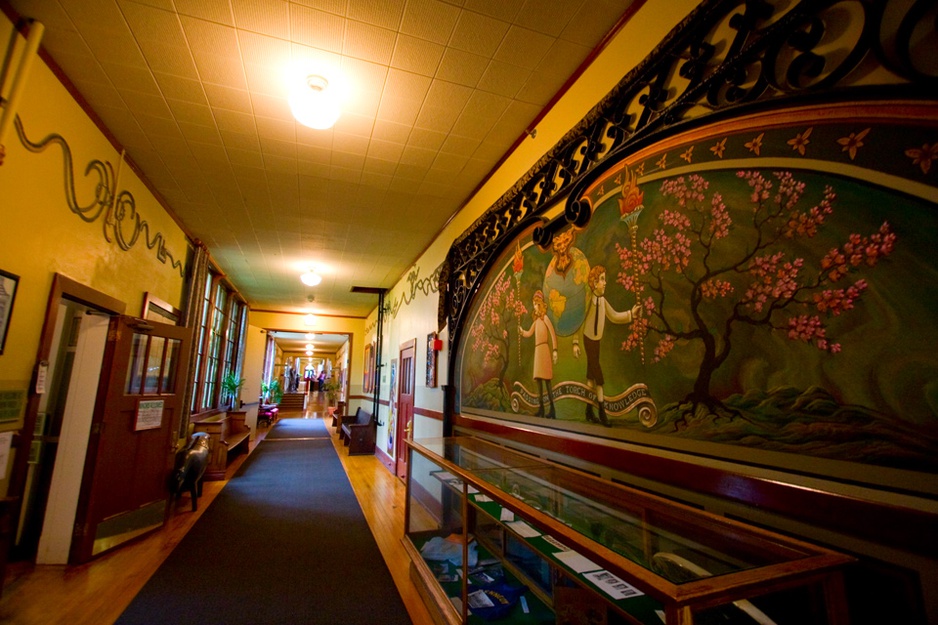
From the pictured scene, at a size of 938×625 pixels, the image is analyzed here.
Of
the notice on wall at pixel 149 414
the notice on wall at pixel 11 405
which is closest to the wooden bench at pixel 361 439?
the notice on wall at pixel 149 414

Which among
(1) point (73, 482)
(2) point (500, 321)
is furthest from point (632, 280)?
(1) point (73, 482)

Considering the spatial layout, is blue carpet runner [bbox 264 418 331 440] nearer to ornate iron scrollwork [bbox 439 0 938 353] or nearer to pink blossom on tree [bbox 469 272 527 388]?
pink blossom on tree [bbox 469 272 527 388]

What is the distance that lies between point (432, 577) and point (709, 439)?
195 cm

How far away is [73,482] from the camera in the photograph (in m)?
3.24

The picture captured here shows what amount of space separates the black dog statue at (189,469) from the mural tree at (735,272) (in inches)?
181

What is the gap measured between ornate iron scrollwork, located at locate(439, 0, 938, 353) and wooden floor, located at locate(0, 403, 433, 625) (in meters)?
2.83

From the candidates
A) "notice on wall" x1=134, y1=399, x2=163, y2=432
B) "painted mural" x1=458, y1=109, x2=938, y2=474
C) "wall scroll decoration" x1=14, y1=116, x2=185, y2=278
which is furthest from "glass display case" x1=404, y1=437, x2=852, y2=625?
"wall scroll decoration" x1=14, y1=116, x2=185, y2=278

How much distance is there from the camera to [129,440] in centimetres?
358

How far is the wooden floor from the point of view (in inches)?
95.9

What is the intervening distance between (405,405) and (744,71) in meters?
5.57

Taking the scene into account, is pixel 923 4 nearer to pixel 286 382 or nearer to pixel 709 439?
pixel 709 439

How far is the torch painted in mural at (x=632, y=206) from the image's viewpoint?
1.94 m

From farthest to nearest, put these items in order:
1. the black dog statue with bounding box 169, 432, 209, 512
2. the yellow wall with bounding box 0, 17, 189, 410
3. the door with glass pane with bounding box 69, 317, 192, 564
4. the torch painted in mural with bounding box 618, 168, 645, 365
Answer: the black dog statue with bounding box 169, 432, 209, 512
the door with glass pane with bounding box 69, 317, 192, 564
the yellow wall with bounding box 0, 17, 189, 410
the torch painted in mural with bounding box 618, 168, 645, 365

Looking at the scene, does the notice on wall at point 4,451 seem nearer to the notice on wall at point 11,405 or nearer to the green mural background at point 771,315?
the notice on wall at point 11,405
